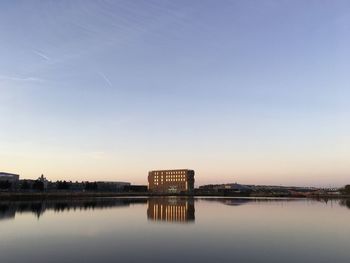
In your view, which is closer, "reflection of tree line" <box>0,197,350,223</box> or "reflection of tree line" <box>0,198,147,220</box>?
"reflection of tree line" <box>0,197,350,223</box>

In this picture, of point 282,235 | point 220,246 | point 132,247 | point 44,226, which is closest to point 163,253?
point 132,247

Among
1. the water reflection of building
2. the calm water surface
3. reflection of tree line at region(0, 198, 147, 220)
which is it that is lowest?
the calm water surface

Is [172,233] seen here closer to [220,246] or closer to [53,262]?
[220,246]

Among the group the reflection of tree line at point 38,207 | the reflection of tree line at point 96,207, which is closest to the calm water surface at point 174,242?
the reflection of tree line at point 96,207

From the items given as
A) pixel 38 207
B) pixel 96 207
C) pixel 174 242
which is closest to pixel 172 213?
pixel 96 207

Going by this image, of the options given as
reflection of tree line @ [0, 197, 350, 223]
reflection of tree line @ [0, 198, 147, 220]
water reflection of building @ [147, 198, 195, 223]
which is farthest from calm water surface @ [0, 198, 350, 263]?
reflection of tree line @ [0, 198, 147, 220]

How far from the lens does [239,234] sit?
4234cm

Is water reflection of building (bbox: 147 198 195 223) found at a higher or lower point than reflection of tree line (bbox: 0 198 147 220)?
lower

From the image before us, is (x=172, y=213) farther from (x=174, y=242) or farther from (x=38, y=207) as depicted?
(x=174, y=242)

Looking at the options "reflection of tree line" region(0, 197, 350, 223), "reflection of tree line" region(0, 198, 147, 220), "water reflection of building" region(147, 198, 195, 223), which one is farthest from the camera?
"reflection of tree line" region(0, 198, 147, 220)

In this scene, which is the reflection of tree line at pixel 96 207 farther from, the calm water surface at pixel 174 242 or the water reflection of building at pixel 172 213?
the calm water surface at pixel 174 242

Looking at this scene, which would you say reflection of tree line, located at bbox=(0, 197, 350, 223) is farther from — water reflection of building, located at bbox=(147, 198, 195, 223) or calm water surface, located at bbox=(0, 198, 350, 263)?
calm water surface, located at bbox=(0, 198, 350, 263)

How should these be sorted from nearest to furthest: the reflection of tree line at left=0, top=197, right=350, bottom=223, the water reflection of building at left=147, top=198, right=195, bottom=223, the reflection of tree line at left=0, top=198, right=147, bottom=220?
the water reflection of building at left=147, top=198, right=195, bottom=223
the reflection of tree line at left=0, top=197, right=350, bottom=223
the reflection of tree line at left=0, top=198, right=147, bottom=220

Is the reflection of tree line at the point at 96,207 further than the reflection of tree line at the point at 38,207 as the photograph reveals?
No
